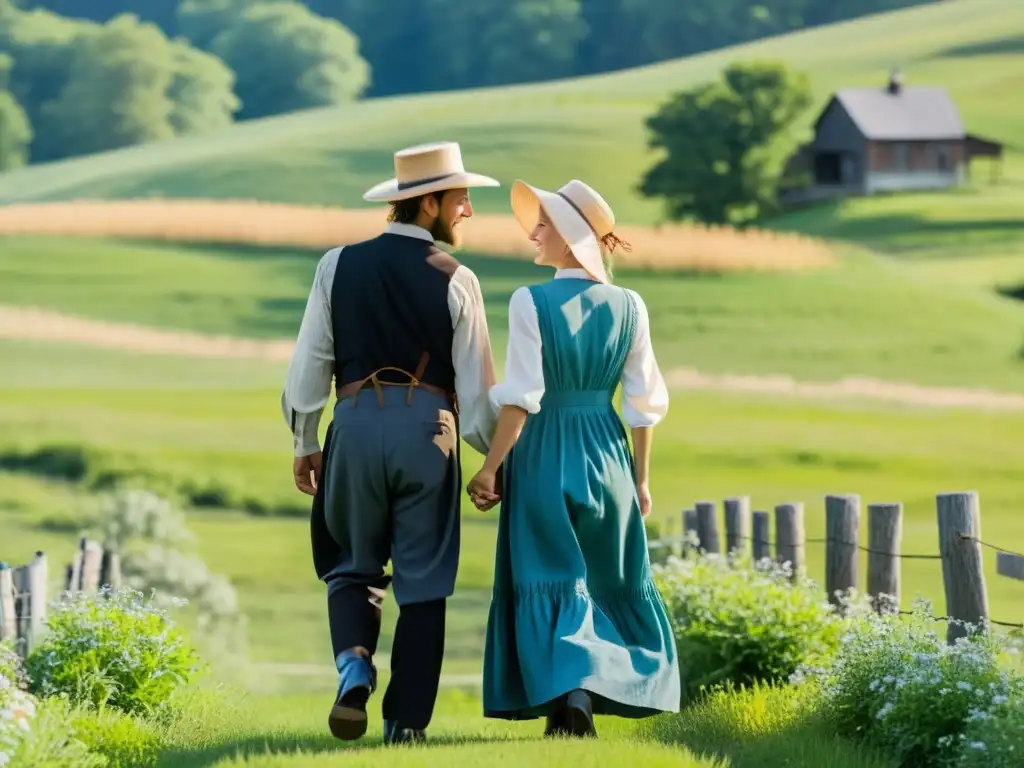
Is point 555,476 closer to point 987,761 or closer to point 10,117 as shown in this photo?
point 987,761

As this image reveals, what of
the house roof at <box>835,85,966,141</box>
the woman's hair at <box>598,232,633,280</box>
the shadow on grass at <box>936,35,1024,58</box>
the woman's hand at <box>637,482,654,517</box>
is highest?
the shadow on grass at <box>936,35,1024,58</box>

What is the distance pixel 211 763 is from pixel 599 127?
18.2 metres

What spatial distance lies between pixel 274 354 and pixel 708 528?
8.37 metres

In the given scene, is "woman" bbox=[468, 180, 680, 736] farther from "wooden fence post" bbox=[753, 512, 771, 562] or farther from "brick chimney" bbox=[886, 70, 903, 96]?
"brick chimney" bbox=[886, 70, 903, 96]

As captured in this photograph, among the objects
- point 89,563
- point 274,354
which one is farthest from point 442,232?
point 274,354

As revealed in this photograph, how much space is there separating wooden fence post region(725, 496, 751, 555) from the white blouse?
3194 millimetres

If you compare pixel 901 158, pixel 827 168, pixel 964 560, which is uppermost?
pixel 901 158

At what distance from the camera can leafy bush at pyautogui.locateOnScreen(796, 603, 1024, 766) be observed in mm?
5422

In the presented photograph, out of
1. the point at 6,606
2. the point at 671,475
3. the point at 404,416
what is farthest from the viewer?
the point at 671,475

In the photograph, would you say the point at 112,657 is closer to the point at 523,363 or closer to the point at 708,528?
the point at 523,363

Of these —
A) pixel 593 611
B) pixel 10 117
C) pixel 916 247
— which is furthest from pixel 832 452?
pixel 10 117

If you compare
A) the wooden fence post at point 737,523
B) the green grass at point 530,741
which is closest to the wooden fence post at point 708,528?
the wooden fence post at point 737,523

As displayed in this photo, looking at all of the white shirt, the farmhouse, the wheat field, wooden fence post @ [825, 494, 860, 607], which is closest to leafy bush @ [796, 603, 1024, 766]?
the white shirt

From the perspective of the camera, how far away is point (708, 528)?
9.49 meters
